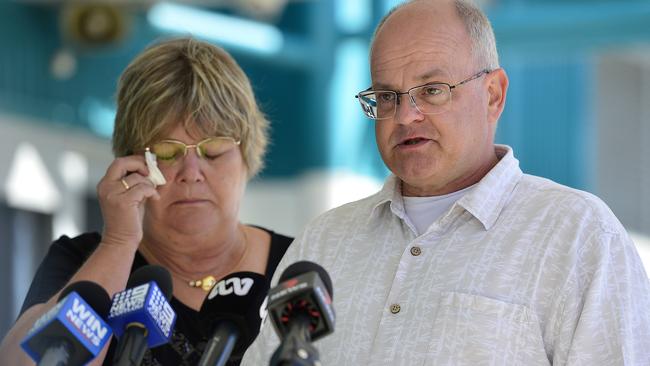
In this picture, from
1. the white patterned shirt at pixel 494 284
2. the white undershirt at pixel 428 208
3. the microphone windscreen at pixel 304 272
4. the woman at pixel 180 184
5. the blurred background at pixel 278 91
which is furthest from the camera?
the blurred background at pixel 278 91

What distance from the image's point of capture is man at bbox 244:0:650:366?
2.59 m

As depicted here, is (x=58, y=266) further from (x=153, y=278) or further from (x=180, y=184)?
(x=153, y=278)

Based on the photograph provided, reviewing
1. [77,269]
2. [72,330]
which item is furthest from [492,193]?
[77,269]

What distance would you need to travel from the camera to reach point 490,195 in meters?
2.84

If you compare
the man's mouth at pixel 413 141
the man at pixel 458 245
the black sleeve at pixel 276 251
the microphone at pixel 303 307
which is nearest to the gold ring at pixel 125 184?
the black sleeve at pixel 276 251

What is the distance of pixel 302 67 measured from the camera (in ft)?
31.8

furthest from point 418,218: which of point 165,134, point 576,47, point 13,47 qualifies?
point 13,47

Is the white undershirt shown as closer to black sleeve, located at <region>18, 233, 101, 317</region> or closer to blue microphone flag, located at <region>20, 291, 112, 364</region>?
blue microphone flag, located at <region>20, 291, 112, 364</region>

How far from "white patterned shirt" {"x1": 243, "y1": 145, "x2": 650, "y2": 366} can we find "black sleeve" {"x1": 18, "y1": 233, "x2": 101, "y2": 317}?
757 millimetres

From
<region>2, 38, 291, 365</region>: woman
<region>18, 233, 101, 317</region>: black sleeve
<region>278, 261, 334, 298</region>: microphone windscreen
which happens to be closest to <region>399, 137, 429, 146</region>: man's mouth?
<region>278, 261, 334, 298</region>: microphone windscreen

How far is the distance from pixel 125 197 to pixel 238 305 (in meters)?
1.07

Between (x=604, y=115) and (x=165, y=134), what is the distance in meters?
8.97

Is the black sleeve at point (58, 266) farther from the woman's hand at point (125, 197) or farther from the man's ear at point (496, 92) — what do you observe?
the man's ear at point (496, 92)

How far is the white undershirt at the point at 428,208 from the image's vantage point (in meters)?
2.95
